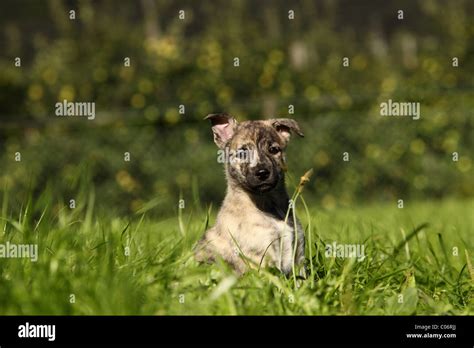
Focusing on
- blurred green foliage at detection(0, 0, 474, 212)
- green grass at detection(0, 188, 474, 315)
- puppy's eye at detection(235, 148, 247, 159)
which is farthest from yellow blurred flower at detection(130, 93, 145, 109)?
puppy's eye at detection(235, 148, 247, 159)

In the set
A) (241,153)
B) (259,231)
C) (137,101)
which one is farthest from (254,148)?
(137,101)

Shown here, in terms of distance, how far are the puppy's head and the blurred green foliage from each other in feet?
21.5

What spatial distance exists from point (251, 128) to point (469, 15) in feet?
45.4

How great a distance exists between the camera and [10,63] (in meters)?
15.5

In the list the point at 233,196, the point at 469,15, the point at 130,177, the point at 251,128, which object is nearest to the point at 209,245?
the point at 233,196

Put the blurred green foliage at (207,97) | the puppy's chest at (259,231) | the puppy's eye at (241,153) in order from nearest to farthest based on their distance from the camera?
the puppy's chest at (259,231) < the puppy's eye at (241,153) < the blurred green foliage at (207,97)

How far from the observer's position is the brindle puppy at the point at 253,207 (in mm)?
4992

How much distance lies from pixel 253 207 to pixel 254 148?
42 centimetres

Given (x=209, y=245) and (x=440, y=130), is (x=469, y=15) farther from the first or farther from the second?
(x=209, y=245)

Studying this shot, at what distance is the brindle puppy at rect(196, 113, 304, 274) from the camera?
499cm

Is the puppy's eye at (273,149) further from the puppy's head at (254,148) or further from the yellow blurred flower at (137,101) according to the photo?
the yellow blurred flower at (137,101)

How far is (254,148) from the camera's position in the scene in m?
5.18

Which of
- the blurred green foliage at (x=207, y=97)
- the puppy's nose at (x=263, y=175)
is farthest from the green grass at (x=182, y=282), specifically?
the blurred green foliage at (x=207, y=97)
